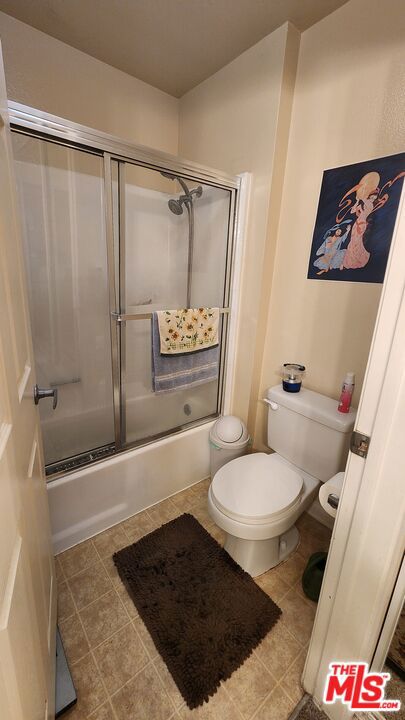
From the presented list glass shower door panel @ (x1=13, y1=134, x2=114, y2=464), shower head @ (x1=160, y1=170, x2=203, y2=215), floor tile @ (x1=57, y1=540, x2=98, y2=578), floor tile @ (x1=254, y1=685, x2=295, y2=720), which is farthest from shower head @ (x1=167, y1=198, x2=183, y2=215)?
floor tile @ (x1=254, y1=685, x2=295, y2=720)

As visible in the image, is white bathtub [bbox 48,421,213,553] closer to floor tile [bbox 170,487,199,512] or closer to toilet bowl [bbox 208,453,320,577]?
floor tile [bbox 170,487,199,512]

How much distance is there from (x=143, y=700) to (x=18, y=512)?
89 cm

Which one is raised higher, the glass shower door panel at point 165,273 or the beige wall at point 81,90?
the beige wall at point 81,90

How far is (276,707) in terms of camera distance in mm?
975

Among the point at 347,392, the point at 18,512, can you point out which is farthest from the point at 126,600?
the point at 347,392

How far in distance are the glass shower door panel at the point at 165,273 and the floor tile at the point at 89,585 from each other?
0.60m

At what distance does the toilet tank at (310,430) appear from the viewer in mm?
1347

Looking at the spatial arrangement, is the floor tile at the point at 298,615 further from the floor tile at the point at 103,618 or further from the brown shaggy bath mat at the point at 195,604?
Answer: the floor tile at the point at 103,618

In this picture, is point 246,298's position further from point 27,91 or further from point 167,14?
point 27,91

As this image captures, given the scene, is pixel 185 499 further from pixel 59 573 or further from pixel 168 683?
pixel 168 683

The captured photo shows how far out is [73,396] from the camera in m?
1.99

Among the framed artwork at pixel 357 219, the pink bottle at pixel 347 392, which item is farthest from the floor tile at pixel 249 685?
the framed artwork at pixel 357 219

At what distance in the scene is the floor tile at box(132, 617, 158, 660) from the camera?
3.61ft

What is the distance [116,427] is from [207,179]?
1422 millimetres
